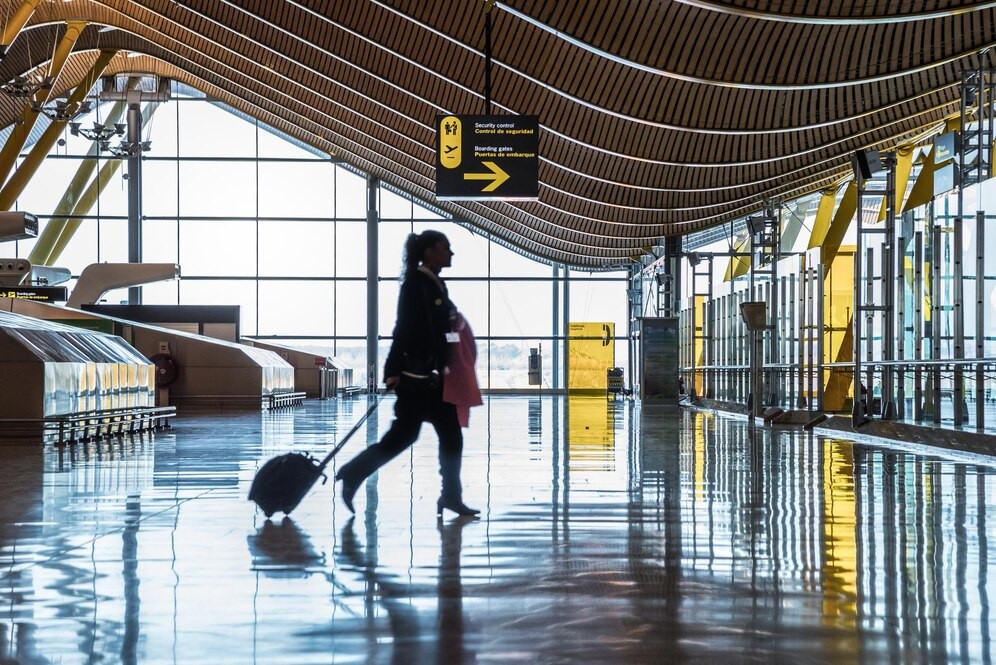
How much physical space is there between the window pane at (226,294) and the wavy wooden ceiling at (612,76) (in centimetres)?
832

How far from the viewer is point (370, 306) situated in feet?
153

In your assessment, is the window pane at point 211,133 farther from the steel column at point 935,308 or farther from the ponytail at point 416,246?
the ponytail at point 416,246

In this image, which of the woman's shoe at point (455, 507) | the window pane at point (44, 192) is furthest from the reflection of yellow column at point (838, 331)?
the window pane at point (44, 192)

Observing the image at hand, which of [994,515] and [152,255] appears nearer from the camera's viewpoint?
[994,515]

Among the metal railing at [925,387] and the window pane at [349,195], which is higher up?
the window pane at [349,195]

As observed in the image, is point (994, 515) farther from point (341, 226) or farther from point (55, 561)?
point (341, 226)

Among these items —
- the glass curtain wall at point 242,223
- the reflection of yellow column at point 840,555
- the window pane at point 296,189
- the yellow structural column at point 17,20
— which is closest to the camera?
the reflection of yellow column at point 840,555

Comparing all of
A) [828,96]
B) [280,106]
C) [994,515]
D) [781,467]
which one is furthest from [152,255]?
[994,515]

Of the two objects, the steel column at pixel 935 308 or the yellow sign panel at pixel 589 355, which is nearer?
the steel column at pixel 935 308

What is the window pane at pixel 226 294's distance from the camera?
45031 mm

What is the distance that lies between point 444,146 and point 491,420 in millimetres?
5265

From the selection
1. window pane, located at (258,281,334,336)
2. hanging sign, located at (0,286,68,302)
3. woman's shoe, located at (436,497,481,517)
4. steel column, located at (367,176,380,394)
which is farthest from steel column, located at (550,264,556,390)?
woman's shoe, located at (436,497,481,517)

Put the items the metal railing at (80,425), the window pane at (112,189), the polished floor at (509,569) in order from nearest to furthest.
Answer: the polished floor at (509,569)
the metal railing at (80,425)
the window pane at (112,189)

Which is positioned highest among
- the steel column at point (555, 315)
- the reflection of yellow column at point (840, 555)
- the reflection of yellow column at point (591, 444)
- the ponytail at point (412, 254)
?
the steel column at point (555, 315)
